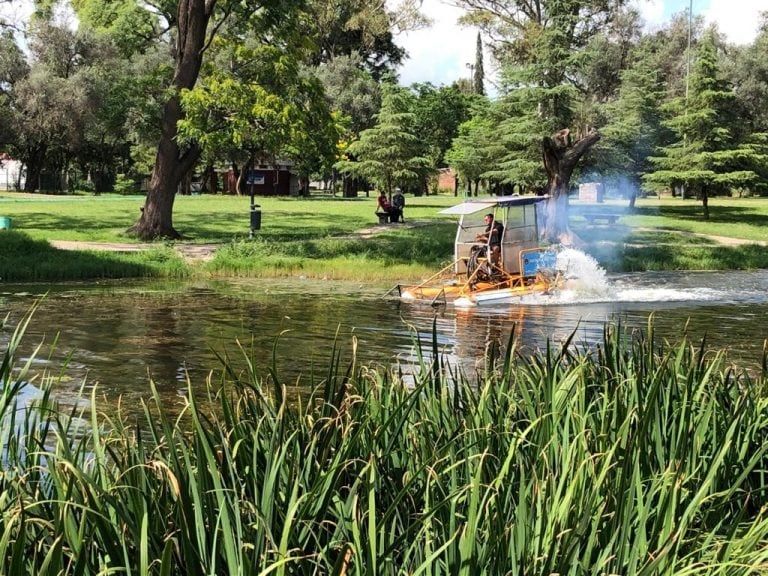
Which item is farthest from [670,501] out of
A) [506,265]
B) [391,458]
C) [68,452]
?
[506,265]

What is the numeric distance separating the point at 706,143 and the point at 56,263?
99.3ft

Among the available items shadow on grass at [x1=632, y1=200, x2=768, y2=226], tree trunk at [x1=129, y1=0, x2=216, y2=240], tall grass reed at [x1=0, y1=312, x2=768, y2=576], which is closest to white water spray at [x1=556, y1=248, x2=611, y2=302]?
tree trunk at [x1=129, y1=0, x2=216, y2=240]

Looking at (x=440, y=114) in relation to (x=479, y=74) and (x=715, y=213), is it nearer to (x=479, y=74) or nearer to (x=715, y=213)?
(x=479, y=74)

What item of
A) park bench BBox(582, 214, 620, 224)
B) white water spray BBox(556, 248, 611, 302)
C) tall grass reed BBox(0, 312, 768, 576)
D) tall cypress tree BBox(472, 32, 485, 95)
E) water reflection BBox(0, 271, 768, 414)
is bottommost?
water reflection BBox(0, 271, 768, 414)

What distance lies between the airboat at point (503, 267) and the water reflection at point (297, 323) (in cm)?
43

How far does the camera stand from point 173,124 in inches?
1073

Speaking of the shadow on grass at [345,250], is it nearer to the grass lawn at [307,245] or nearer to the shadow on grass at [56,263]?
the grass lawn at [307,245]

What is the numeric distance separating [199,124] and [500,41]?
84.6 ft

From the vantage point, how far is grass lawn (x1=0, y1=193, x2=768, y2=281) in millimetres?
21609

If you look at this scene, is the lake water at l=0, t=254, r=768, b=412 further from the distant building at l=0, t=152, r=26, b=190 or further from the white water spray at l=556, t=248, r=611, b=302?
the distant building at l=0, t=152, r=26, b=190

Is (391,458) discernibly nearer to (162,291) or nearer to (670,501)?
(670,501)

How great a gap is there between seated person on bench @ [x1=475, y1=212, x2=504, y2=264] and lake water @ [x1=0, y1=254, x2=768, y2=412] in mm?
1146

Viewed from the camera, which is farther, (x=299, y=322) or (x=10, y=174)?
(x=10, y=174)

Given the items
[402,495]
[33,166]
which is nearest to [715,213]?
[33,166]
